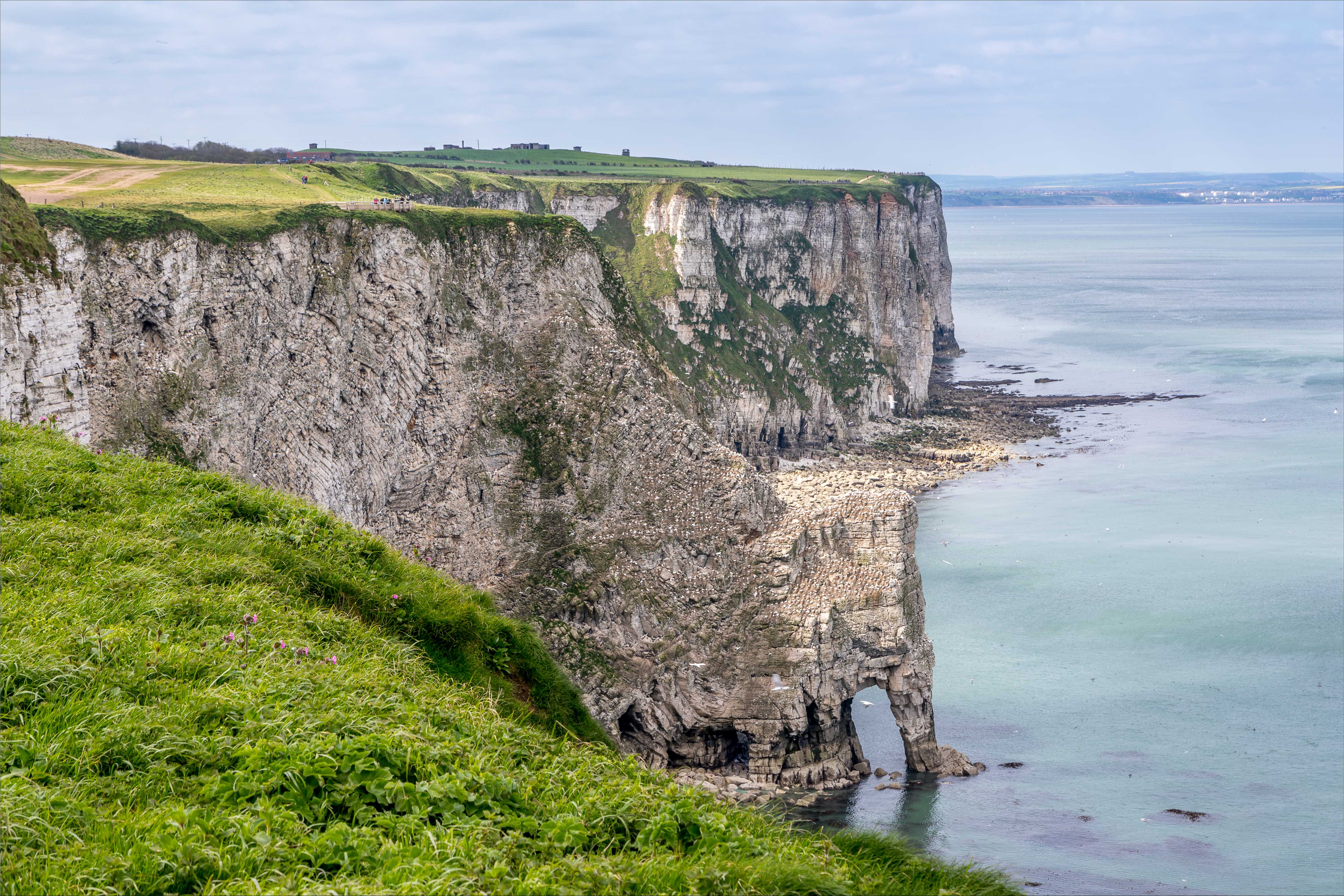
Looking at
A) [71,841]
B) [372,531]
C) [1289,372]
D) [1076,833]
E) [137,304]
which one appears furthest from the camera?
[1289,372]

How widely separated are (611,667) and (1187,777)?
870 inches

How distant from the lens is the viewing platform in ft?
142

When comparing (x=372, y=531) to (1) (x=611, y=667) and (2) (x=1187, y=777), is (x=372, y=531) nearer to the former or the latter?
(1) (x=611, y=667)

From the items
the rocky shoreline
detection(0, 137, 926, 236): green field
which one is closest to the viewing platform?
detection(0, 137, 926, 236): green field

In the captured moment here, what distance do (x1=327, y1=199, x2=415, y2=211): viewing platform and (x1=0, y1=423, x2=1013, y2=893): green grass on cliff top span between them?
1243 inches

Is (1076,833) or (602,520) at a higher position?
(602,520)

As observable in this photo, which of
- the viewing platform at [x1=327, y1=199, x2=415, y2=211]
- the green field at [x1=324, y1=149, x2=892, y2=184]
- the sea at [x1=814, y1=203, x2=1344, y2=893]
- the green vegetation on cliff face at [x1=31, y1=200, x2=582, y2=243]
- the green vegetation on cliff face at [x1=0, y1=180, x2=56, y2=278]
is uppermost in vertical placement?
the green field at [x1=324, y1=149, x2=892, y2=184]

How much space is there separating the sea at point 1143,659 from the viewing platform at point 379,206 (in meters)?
28.6

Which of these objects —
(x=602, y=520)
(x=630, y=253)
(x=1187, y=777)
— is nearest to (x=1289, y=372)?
(x=630, y=253)

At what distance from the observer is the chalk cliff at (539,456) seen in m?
34.8

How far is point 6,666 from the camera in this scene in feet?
28.1

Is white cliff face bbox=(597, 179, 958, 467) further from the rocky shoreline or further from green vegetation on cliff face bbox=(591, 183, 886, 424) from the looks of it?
the rocky shoreline

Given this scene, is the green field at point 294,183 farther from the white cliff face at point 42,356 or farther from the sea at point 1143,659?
the sea at point 1143,659

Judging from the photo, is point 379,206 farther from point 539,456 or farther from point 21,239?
point 21,239
